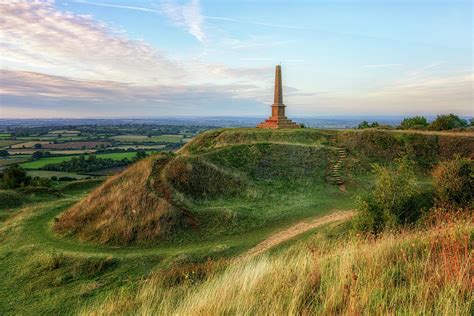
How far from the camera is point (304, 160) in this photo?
83.7ft

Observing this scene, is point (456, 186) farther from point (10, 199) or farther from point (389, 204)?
point (10, 199)

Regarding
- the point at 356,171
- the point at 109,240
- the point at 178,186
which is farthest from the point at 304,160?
the point at 109,240

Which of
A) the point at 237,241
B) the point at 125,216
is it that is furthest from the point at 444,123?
the point at 125,216

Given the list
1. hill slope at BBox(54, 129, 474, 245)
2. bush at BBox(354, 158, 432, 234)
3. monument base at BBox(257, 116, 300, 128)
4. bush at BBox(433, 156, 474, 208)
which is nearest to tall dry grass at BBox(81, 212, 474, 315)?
bush at BBox(354, 158, 432, 234)

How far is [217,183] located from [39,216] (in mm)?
11342

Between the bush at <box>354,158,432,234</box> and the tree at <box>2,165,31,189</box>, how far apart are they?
102 ft

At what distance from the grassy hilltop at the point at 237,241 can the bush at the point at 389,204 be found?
1189mm

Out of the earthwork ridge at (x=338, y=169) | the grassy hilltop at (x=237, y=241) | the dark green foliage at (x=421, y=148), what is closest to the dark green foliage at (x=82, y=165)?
the grassy hilltop at (x=237, y=241)

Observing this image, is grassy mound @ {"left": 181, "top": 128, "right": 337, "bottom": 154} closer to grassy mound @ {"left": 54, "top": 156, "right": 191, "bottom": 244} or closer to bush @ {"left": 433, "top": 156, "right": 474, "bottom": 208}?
grassy mound @ {"left": 54, "top": 156, "right": 191, "bottom": 244}

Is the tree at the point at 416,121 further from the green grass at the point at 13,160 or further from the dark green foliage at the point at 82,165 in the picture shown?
the green grass at the point at 13,160

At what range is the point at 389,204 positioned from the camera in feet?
39.9

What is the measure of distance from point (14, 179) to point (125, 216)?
68.7ft

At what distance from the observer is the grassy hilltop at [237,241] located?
179 inches

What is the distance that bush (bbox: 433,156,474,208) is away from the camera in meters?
13.9
